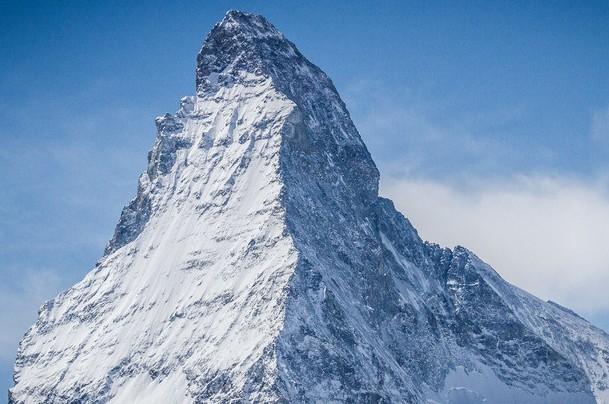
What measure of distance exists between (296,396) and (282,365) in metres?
5.59

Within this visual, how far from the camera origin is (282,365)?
656 ft

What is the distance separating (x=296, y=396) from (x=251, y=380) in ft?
25.8

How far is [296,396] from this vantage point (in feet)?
650

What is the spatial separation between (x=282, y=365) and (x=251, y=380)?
558 centimetres

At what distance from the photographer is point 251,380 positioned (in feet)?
655
